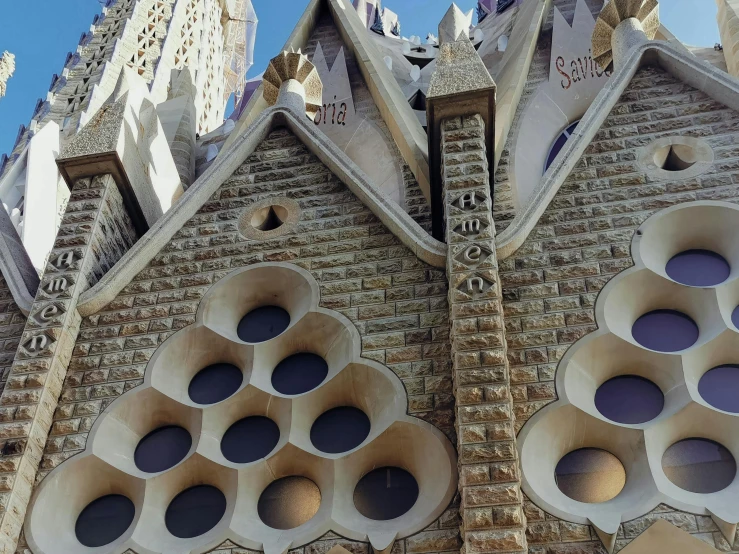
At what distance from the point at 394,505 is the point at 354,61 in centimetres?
813

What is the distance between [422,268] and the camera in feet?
26.0

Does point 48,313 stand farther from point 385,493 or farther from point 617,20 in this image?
point 617,20

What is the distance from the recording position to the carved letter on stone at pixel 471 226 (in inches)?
299

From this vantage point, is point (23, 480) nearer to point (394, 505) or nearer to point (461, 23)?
point (394, 505)

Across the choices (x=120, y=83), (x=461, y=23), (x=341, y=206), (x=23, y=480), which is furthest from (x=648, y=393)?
(x=461, y=23)

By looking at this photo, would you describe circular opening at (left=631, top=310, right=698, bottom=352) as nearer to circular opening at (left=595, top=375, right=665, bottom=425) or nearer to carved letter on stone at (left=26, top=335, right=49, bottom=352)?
circular opening at (left=595, top=375, right=665, bottom=425)

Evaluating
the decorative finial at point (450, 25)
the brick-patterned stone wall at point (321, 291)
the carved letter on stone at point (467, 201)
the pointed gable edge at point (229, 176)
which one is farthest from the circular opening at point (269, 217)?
the decorative finial at point (450, 25)

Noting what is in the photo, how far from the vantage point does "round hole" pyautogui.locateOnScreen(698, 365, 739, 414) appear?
6914mm

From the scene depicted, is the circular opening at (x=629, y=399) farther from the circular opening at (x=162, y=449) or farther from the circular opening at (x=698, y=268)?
the circular opening at (x=162, y=449)

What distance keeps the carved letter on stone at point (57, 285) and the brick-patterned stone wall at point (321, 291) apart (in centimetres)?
33

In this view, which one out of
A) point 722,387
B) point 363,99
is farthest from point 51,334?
point 363,99

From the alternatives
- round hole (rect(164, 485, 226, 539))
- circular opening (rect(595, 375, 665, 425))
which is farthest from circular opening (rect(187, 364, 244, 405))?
circular opening (rect(595, 375, 665, 425))

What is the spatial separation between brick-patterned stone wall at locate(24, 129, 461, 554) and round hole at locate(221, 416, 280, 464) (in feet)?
2.85

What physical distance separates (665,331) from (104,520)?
437cm
